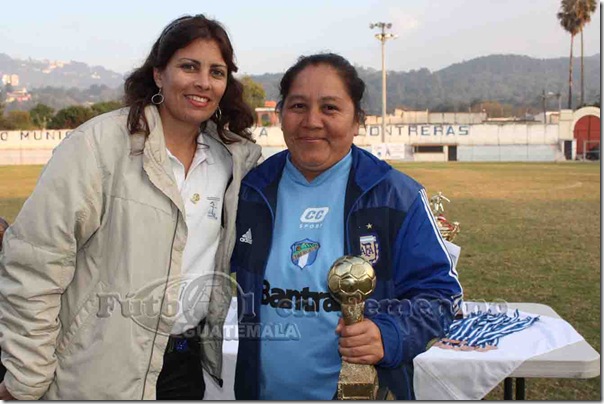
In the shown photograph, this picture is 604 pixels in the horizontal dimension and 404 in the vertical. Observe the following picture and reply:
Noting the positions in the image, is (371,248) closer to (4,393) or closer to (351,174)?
(351,174)

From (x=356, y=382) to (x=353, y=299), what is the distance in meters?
0.24

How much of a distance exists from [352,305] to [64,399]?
1.12 meters

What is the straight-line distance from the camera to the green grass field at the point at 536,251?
636 centimetres

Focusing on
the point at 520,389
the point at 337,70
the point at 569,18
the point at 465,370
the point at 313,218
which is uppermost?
the point at 569,18

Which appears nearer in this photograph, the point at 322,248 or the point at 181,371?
the point at 322,248

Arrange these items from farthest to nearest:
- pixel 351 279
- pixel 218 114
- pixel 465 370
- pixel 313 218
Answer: pixel 465 370, pixel 218 114, pixel 313 218, pixel 351 279

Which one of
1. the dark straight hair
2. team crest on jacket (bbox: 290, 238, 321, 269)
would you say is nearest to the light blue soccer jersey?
team crest on jacket (bbox: 290, 238, 321, 269)

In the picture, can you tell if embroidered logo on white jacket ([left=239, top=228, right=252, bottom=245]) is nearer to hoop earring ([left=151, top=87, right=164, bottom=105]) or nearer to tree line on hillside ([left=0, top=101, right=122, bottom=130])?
hoop earring ([left=151, top=87, right=164, bottom=105])

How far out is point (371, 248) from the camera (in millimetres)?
2039

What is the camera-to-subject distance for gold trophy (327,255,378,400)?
1670 mm

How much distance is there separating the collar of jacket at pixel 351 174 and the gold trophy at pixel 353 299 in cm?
44

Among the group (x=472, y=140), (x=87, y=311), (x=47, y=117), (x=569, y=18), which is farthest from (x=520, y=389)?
(x=47, y=117)

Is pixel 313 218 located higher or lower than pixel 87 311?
higher

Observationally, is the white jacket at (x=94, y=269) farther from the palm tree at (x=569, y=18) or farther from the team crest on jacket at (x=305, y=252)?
the palm tree at (x=569, y=18)
